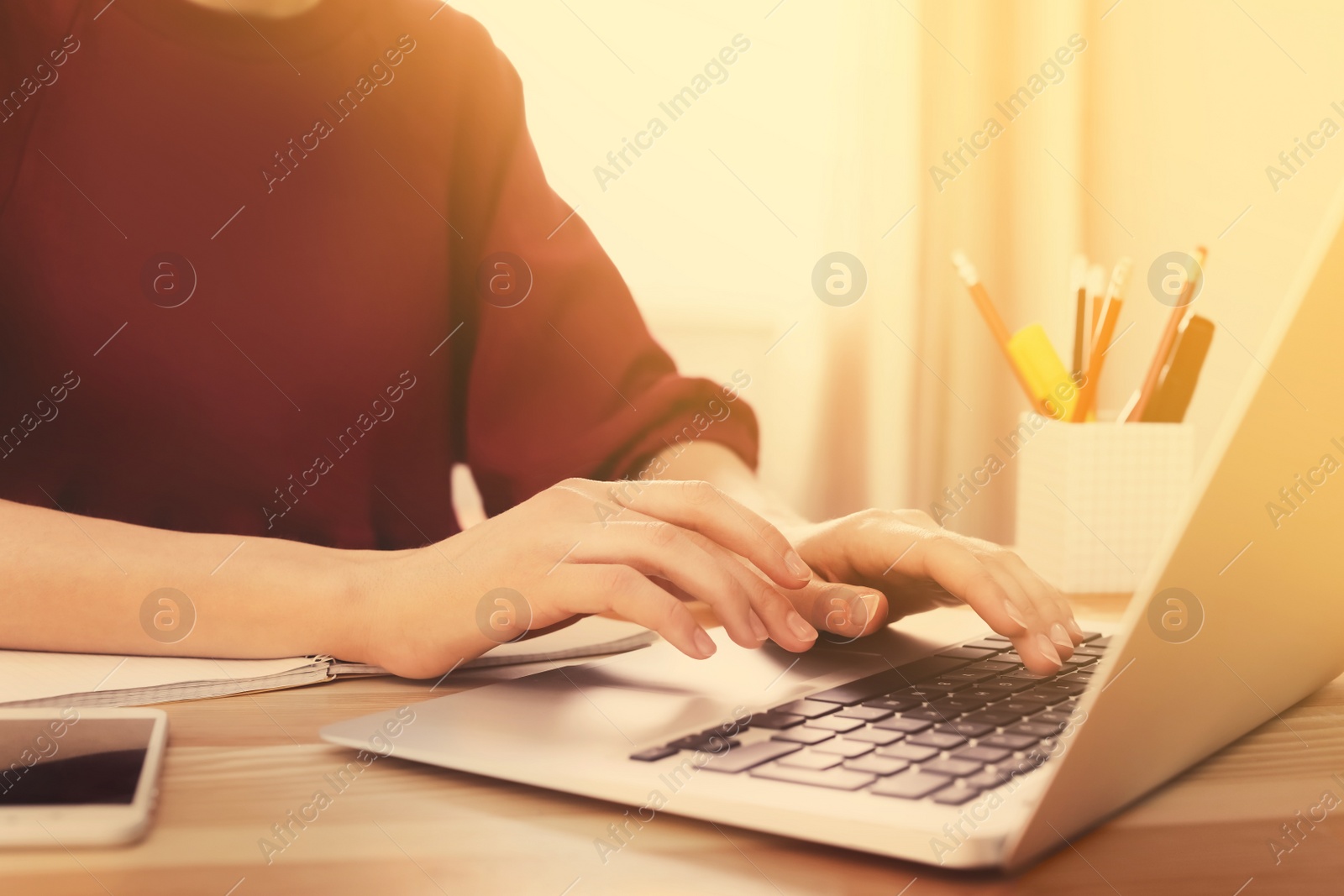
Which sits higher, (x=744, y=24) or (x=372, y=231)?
(x=744, y=24)

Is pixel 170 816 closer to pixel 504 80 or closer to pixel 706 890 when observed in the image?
pixel 706 890

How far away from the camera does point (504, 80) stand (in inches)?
46.4

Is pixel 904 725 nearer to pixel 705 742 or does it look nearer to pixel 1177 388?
pixel 705 742

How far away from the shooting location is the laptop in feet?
0.81

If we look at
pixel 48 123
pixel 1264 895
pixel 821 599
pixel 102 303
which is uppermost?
pixel 48 123

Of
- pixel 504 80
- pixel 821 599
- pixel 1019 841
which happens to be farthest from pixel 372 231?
pixel 1019 841

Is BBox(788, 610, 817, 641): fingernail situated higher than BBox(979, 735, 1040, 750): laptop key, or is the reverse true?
BBox(788, 610, 817, 641): fingernail

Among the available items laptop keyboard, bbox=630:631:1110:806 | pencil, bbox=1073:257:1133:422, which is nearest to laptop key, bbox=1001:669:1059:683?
laptop keyboard, bbox=630:631:1110:806

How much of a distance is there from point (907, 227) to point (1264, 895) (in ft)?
4.51

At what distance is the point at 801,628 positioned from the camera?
1.59 feet

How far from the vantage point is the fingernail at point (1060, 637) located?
0.48 m

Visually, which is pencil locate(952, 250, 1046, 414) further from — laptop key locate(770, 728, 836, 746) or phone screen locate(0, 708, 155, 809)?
phone screen locate(0, 708, 155, 809)

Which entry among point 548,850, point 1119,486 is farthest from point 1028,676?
point 1119,486

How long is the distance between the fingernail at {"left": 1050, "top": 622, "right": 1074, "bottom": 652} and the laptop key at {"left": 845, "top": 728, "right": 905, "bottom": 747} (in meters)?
0.16
